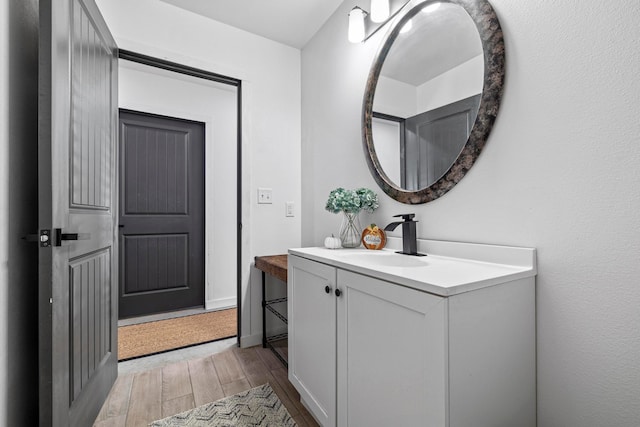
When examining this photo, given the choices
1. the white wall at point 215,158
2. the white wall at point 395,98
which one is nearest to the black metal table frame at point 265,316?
the white wall at point 215,158

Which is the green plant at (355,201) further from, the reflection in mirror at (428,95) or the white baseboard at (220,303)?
the white baseboard at (220,303)

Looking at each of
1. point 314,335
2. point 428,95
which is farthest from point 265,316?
point 428,95

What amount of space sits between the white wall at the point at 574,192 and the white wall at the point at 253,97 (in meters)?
1.49

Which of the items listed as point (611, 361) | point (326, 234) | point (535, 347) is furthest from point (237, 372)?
point (611, 361)

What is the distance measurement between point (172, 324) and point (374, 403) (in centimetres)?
228

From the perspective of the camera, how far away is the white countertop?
77 cm

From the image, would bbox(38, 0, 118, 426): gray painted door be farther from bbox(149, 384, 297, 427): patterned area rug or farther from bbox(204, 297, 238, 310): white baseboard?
bbox(204, 297, 238, 310): white baseboard

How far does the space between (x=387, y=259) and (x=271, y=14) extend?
184 centimetres

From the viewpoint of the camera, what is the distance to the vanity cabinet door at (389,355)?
74 centimetres

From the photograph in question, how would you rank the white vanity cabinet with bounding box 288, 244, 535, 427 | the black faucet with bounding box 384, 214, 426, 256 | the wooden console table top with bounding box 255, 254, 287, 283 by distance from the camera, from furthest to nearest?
the wooden console table top with bounding box 255, 254, 287, 283 < the black faucet with bounding box 384, 214, 426, 256 < the white vanity cabinet with bounding box 288, 244, 535, 427

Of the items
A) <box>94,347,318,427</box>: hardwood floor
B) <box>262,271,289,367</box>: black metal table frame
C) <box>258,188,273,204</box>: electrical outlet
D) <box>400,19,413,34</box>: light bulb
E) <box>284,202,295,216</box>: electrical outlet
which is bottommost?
<box>94,347,318,427</box>: hardwood floor

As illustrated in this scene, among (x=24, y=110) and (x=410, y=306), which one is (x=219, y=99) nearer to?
(x=24, y=110)

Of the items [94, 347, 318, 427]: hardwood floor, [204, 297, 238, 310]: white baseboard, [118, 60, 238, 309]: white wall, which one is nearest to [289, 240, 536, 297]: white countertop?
[94, 347, 318, 427]: hardwood floor

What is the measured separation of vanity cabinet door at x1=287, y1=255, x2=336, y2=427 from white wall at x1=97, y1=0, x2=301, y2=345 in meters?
0.81
